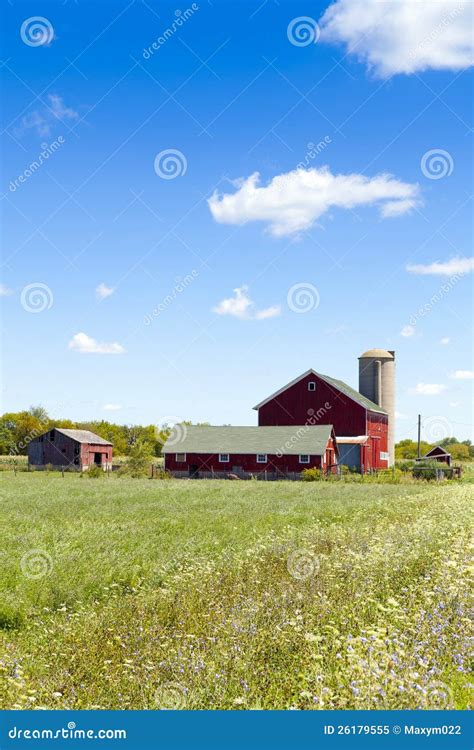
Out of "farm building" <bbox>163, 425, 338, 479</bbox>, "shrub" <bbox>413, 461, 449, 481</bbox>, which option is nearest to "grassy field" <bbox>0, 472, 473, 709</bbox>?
"shrub" <bbox>413, 461, 449, 481</bbox>

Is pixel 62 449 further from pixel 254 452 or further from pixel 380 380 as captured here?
pixel 380 380

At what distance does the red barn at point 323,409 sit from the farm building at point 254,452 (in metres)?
2.46

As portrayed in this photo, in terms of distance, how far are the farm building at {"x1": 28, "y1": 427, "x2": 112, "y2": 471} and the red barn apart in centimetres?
2011

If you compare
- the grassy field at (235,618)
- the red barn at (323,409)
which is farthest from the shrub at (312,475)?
the grassy field at (235,618)

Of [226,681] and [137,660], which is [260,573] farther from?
[226,681]

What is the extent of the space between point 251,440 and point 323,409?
6.90 metres

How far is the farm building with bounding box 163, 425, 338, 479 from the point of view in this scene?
48.7 meters

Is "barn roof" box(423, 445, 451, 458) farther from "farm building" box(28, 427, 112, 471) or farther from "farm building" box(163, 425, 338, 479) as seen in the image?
"farm building" box(28, 427, 112, 471)

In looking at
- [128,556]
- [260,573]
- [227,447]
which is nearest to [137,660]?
[260,573]

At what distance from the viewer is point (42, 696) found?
614 cm

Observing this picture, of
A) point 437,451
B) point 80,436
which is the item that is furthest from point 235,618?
point 437,451
